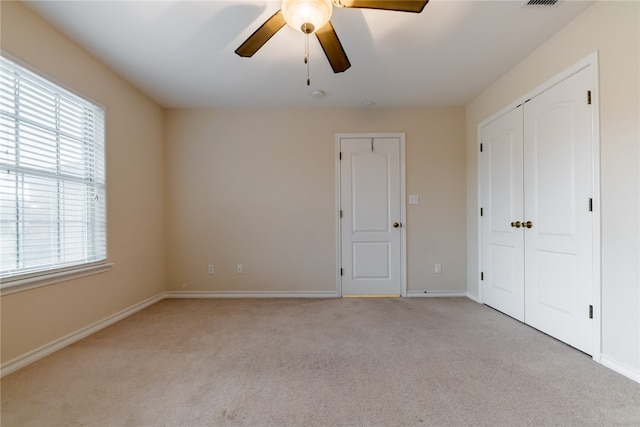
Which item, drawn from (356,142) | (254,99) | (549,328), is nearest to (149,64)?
(254,99)

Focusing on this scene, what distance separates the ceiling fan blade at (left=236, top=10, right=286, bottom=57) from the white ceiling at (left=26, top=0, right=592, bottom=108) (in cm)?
38

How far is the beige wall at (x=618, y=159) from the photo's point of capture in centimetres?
172

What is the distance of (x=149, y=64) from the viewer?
2660 millimetres

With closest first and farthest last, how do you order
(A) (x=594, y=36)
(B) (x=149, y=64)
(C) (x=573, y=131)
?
(A) (x=594, y=36)
(C) (x=573, y=131)
(B) (x=149, y=64)

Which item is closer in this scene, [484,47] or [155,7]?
[155,7]

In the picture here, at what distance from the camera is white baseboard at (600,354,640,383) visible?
5.61ft

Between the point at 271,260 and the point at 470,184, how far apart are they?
110 inches

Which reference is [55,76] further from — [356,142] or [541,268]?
[541,268]

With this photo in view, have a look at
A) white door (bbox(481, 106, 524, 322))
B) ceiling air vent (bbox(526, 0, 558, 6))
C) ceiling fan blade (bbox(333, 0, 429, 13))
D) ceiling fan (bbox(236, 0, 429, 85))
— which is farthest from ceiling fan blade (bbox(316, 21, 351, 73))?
white door (bbox(481, 106, 524, 322))

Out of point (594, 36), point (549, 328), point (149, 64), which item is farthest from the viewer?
point (149, 64)

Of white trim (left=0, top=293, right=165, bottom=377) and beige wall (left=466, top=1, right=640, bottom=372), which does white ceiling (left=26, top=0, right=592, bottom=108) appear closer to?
beige wall (left=466, top=1, right=640, bottom=372)

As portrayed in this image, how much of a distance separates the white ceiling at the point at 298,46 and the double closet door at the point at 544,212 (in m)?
0.57

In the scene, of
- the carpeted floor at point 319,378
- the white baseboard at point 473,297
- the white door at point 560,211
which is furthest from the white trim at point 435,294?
the white door at point 560,211

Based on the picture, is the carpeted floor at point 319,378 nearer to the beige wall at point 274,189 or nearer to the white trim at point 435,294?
the white trim at point 435,294
